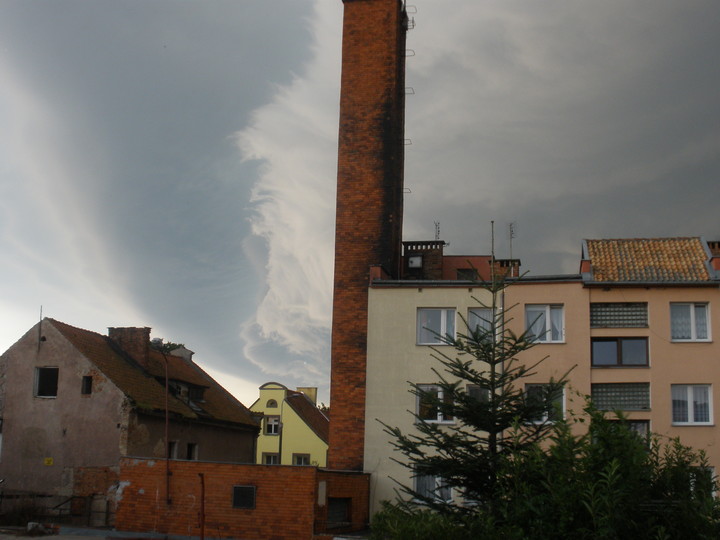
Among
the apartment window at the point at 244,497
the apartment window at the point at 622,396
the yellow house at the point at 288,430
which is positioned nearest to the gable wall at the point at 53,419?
the apartment window at the point at 244,497

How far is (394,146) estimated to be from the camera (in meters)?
35.0

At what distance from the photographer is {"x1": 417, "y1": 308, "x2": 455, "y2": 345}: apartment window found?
31.8 meters

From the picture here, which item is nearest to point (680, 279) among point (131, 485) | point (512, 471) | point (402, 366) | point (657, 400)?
point (657, 400)

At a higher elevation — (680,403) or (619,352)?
(619,352)

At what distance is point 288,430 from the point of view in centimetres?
5856

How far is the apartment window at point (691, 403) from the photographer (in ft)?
96.8

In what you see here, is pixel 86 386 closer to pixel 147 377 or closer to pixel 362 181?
pixel 147 377

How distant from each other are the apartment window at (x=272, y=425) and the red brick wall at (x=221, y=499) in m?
31.0

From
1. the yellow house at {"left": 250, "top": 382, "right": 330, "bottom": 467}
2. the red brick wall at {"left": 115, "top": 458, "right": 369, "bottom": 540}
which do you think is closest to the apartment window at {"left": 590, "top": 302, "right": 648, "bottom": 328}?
the red brick wall at {"left": 115, "top": 458, "right": 369, "bottom": 540}

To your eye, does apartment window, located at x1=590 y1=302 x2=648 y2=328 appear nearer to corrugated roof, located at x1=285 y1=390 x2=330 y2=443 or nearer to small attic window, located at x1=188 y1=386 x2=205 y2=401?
small attic window, located at x1=188 y1=386 x2=205 y2=401

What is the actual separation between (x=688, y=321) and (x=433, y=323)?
29.9ft

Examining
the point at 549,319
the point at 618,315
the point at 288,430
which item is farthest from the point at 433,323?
the point at 288,430

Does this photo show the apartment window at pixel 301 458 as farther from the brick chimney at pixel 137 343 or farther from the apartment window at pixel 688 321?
the apartment window at pixel 688 321

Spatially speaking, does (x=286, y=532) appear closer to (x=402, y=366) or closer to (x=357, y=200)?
(x=402, y=366)
